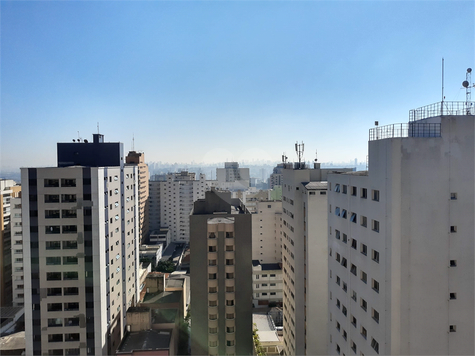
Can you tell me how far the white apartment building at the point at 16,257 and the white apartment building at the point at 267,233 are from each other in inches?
1370

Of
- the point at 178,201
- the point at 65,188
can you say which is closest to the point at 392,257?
the point at 65,188

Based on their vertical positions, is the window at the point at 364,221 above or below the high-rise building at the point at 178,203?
above

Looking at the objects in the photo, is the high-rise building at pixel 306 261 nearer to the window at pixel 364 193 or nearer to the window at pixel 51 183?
the window at pixel 364 193

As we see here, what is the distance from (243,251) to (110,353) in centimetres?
1293

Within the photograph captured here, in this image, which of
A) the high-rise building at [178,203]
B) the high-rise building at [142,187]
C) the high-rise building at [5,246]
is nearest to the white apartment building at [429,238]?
the high-rise building at [5,246]

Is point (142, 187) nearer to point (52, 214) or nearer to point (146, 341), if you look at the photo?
point (52, 214)

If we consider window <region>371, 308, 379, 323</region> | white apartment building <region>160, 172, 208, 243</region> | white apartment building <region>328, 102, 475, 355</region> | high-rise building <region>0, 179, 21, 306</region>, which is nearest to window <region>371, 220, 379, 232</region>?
white apartment building <region>328, 102, 475, 355</region>

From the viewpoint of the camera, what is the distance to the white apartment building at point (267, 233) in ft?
169

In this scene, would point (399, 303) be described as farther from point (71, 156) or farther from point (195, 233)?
point (71, 156)

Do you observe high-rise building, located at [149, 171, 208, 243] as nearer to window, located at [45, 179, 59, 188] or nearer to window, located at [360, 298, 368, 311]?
window, located at [45, 179, 59, 188]

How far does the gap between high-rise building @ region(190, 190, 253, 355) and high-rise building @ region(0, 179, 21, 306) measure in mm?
32460

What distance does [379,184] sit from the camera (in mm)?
11086

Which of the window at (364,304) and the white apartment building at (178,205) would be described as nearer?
the window at (364,304)

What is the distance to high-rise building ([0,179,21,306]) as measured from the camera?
39.1m
